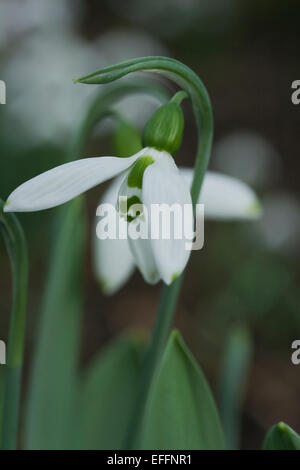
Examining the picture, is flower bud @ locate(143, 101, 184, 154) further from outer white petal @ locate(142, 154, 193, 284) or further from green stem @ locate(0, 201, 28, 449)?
green stem @ locate(0, 201, 28, 449)

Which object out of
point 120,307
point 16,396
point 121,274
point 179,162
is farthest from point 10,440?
Result: point 179,162

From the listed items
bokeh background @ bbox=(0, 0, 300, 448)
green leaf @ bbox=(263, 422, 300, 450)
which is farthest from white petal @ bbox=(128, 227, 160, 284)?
bokeh background @ bbox=(0, 0, 300, 448)

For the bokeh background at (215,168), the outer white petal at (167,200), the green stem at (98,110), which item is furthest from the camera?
the bokeh background at (215,168)

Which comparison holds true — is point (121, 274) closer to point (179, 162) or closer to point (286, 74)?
point (179, 162)

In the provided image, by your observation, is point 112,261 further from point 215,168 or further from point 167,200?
point 215,168

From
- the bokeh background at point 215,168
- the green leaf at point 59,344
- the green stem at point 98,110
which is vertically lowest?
the green leaf at point 59,344

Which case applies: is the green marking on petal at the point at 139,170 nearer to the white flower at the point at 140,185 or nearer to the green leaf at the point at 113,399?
the white flower at the point at 140,185

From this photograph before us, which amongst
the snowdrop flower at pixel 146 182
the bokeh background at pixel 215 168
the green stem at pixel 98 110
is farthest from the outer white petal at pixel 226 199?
the bokeh background at pixel 215 168
